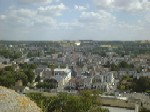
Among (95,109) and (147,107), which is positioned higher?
(95,109)

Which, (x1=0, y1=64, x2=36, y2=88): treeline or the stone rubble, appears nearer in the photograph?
the stone rubble

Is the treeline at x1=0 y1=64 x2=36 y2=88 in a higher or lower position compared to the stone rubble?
lower

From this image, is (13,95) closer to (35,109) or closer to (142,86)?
(35,109)

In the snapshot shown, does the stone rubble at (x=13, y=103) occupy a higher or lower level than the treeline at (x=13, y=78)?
higher

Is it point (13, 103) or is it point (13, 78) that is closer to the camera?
point (13, 103)

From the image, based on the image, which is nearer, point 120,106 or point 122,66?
point 120,106

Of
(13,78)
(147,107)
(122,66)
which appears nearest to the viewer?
(147,107)

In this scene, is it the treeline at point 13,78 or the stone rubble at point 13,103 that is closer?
the stone rubble at point 13,103

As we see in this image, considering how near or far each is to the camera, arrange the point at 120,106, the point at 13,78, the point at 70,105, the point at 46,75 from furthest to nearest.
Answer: the point at 46,75
the point at 13,78
the point at 120,106
the point at 70,105

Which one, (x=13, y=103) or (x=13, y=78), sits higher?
(x=13, y=103)

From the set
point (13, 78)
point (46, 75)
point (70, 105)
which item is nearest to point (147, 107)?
point (70, 105)
